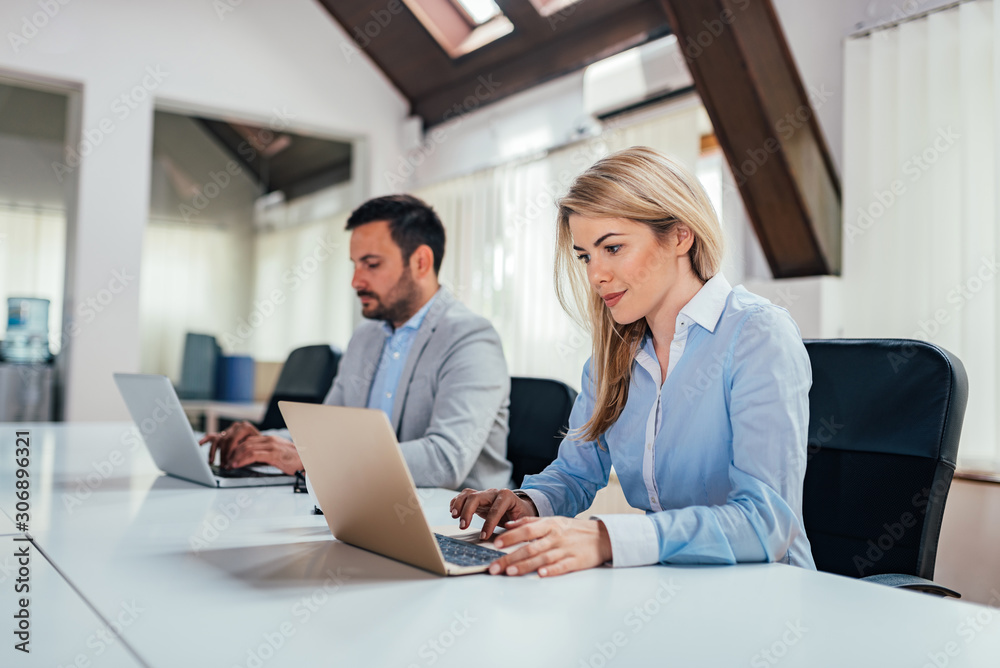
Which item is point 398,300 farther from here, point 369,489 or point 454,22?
point 454,22

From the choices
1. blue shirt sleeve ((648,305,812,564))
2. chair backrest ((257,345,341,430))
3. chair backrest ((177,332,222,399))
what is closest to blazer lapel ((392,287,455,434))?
chair backrest ((257,345,341,430))

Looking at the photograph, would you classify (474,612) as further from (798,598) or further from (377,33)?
(377,33)

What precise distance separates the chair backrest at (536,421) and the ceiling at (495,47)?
2.02 metres

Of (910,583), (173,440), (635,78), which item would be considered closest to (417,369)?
(173,440)

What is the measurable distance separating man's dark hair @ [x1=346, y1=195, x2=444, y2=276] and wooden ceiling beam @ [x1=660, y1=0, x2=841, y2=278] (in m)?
1.01

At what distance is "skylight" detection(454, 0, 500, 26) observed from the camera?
4.30 m

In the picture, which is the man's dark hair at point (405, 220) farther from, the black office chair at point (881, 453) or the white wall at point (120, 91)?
the white wall at point (120, 91)

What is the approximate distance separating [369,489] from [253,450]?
86 cm

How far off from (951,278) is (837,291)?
0.34m

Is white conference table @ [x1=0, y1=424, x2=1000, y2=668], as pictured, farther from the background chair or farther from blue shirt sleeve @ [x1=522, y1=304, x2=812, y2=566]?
the background chair

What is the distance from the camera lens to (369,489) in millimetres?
972

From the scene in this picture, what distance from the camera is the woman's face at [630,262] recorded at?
1.32 m

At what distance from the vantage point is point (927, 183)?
242 centimetres

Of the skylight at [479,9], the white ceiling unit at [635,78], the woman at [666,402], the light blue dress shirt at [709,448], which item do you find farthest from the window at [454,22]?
the light blue dress shirt at [709,448]
